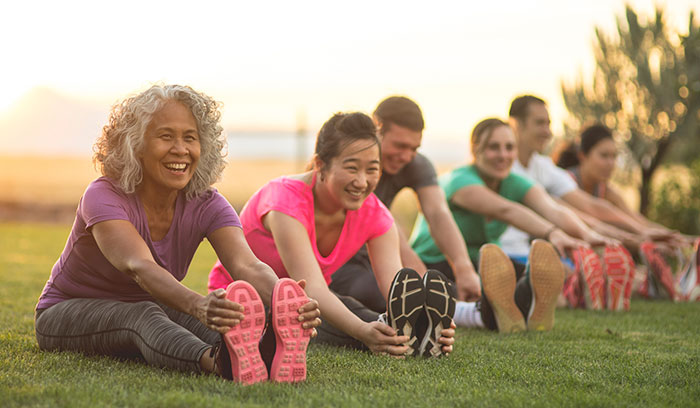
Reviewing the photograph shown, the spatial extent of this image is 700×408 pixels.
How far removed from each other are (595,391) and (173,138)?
173 centimetres

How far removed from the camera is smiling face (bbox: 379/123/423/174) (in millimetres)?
4086

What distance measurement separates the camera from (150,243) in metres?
2.67

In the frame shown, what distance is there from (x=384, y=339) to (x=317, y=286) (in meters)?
0.35

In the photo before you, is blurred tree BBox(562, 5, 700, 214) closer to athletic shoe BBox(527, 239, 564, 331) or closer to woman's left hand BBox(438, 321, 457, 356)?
athletic shoe BBox(527, 239, 564, 331)

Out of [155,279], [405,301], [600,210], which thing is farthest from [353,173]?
[600,210]

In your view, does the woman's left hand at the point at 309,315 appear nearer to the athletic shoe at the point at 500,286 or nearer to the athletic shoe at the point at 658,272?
the athletic shoe at the point at 500,286

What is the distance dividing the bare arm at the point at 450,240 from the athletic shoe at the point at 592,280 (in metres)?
0.96

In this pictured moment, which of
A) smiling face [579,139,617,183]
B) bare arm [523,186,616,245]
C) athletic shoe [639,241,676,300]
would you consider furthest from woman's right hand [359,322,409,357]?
smiling face [579,139,617,183]

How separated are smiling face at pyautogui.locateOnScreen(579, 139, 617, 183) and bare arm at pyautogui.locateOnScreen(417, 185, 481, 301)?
2503 mm

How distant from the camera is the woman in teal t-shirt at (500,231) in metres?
3.71

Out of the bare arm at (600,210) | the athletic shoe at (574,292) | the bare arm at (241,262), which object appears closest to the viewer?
the bare arm at (241,262)

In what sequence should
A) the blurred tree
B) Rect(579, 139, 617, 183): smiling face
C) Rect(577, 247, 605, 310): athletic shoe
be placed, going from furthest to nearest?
the blurred tree < Rect(579, 139, 617, 183): smiling face < Rect(577, 247, 605, 310): athletic shoe

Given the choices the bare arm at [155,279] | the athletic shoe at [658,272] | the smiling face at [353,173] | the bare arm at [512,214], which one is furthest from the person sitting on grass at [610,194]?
the bare arm at [155,279]

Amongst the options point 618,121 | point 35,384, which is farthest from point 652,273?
point 618,121
